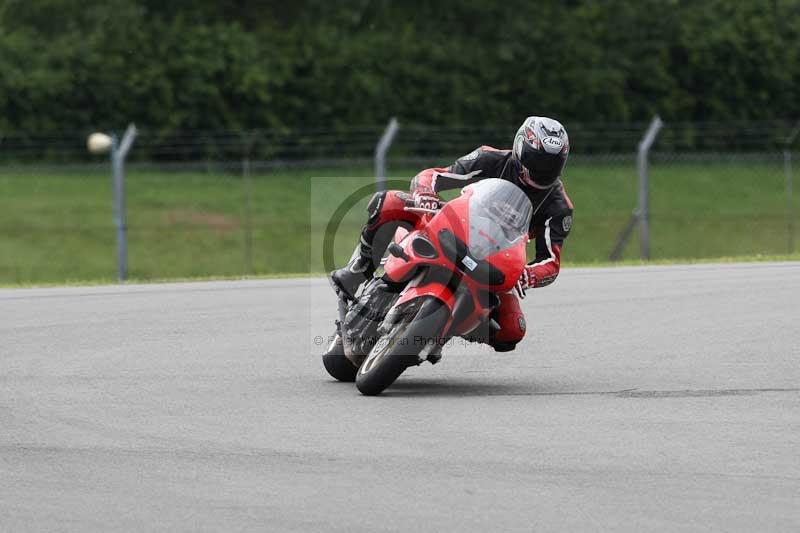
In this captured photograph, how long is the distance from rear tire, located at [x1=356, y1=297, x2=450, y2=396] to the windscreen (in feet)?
1.20

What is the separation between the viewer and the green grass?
2228 cm

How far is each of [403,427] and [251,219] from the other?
59.9ft

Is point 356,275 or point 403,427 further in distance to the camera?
point 356,275

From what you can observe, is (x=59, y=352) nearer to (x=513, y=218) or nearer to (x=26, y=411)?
(x=26, y=411)

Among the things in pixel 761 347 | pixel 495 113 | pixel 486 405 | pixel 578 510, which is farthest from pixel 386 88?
pixel 578 510

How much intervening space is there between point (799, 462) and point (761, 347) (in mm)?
3640

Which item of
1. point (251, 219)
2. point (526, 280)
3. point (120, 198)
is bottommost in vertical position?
point (251, 219)

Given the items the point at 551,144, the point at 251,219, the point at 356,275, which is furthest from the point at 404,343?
the point at 251,219

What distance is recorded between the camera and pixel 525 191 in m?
8.62

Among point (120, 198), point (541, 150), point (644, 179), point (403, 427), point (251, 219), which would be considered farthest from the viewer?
point (251, 219)

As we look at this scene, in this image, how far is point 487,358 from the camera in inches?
383

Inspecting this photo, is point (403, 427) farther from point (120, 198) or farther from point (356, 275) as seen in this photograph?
point (120, 198)

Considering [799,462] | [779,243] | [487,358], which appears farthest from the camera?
[779,243]

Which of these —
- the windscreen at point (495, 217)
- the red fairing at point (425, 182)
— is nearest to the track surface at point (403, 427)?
the windscreen at point (495, 217)
